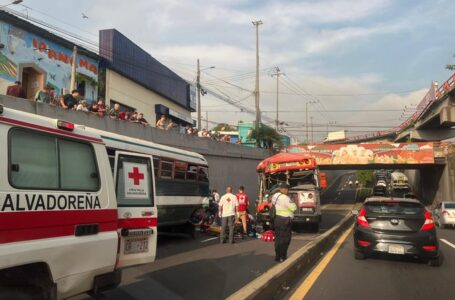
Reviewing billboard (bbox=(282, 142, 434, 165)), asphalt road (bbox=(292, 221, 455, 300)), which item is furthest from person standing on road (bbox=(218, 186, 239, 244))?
billboard (bbox=(282, 142, 434, 165))

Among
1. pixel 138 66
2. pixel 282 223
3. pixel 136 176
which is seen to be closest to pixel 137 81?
pixel 138 66

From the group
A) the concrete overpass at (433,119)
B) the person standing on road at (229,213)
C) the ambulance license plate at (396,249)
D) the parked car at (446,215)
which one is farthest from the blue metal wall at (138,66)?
the ambulance license plate at (396,249)

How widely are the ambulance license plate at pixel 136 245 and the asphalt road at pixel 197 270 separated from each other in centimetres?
143

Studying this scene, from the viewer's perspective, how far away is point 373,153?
4819cm

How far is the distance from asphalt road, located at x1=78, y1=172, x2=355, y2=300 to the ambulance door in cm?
147

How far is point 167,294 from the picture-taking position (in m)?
7.32

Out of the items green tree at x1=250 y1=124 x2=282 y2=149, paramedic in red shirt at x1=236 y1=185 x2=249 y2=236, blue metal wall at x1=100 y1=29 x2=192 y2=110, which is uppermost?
blue metal wall at x1=100 y1=29 x2=192 y2=110

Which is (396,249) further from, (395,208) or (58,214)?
(58,214)

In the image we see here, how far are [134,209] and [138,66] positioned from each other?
110 feet

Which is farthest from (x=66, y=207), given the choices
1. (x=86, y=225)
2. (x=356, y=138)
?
(x=356, y=138)

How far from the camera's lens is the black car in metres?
10.2

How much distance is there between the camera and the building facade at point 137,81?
33031 millimetres

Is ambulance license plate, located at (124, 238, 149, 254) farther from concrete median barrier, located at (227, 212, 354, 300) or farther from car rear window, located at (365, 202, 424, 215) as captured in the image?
car rear window, located at (365, 202, 424, 215)

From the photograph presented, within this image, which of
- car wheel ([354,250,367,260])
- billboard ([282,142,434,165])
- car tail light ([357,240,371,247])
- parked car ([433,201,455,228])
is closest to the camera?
car tail light ([357,240,371,247])
